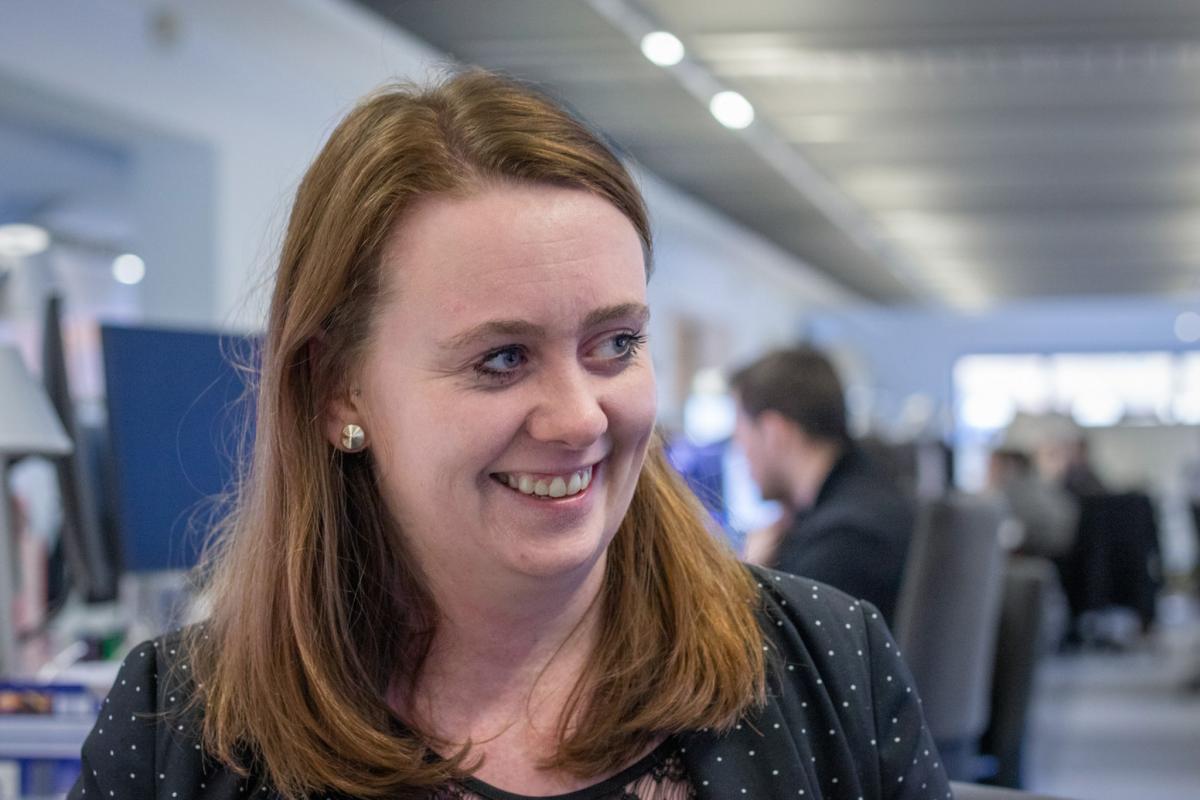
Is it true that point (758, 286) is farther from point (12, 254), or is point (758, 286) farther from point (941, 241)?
point (12, 254)

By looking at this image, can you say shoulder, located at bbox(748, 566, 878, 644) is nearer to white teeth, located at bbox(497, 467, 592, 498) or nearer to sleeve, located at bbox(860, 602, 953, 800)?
sleeve, located at bbox(860, 602, 953, 800)

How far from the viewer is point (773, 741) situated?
1.20m

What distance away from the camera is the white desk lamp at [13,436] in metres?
2.16

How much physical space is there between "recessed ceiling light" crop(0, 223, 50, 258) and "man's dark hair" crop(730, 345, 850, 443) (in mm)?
3832

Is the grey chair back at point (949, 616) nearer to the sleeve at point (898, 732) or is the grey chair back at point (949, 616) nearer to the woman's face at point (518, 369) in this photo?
the sleeve at point (898, 732)

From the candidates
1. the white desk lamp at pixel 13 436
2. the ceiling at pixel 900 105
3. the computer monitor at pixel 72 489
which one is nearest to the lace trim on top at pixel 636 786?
the ceiling at pixel 900 105

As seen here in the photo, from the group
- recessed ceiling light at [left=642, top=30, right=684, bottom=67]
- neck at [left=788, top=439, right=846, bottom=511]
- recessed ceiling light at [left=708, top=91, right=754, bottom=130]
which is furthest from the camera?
recessed ceiling light at [left=708, top=91, right=754, bottom=130]

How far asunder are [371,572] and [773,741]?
379 mm

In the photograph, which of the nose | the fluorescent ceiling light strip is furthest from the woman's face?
the fluorescent ceiling light strip

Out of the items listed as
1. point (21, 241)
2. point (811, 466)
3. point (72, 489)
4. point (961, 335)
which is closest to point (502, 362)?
point (72, 489)

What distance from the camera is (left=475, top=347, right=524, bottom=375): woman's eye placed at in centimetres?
110

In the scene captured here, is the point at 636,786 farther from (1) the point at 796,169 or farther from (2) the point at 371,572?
(1) the point at 796,169

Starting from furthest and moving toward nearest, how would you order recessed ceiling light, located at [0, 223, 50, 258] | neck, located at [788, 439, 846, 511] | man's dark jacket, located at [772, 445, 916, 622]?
recessed ceiling light, located at [0, 223, 50, 258], neck, located at [788, 439, 846, 511], man's dark jacket, located at [772, 445, 916, 622]

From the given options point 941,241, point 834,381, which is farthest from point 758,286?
point 834,381
